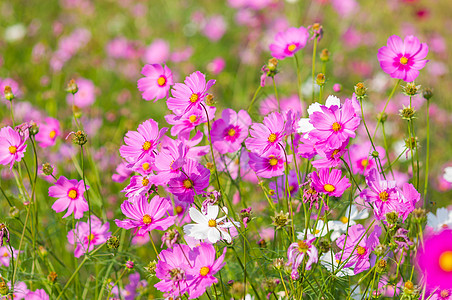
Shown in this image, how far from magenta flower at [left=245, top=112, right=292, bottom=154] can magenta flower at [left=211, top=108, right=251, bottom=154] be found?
100mm

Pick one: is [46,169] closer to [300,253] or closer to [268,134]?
[268,134]

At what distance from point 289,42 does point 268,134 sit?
17.0 inches

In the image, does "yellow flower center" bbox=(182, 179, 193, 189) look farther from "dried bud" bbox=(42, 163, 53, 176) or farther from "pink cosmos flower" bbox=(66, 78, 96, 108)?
"pink cosmos flower" bbox=(66, 78, 96, 108)

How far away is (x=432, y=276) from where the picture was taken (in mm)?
869

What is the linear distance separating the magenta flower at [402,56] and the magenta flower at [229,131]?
0.39 m

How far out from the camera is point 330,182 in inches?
40.9

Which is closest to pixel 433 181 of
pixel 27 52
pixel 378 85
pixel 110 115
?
pixel 378 85

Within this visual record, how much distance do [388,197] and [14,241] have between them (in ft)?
4.57

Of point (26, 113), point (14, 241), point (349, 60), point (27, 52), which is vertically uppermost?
point (349, 60)

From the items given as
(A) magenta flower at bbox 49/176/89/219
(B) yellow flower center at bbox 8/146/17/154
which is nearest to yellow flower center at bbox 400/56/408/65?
(A) magenta flower at bbox 49/176/89/219

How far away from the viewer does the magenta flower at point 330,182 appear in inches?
40.1

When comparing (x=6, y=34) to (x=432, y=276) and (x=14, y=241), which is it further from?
(x=432, y=276)

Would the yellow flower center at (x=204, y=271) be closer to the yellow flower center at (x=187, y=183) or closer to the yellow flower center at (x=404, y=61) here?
the yellow flower center at (x=187, y=183)

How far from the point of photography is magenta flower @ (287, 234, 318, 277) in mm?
880
